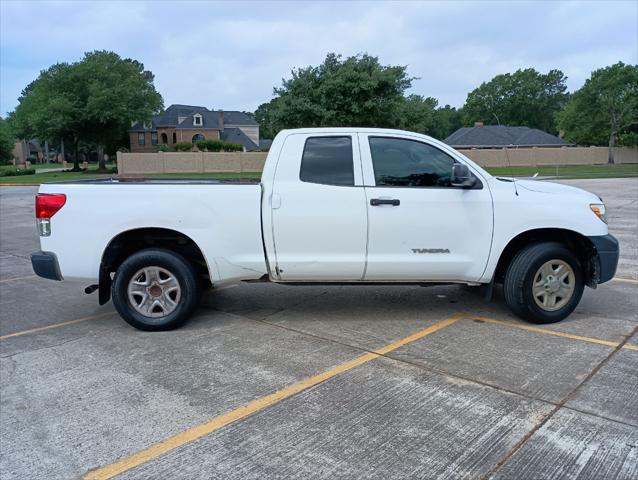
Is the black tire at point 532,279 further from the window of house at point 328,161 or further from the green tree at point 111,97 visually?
the green tree at point 111,97

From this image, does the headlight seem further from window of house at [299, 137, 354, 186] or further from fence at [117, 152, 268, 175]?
fence at [117, 152, 268, 175]

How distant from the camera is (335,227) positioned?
532 cm

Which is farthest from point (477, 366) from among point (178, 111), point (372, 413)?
point (178, 111)

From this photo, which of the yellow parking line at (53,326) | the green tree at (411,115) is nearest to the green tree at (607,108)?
the green tree at (411,115)

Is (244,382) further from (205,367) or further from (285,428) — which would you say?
(285,428)

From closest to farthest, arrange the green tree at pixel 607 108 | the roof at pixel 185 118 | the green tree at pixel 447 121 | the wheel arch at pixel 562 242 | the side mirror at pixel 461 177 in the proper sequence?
the side mirror at pixel 461 177, the wheel arch at pixel 562 242, the green tree at pixel 607 108, the roof at pixel 185 118, the green tree at pixel 447 121

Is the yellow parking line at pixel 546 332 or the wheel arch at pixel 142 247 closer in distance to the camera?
the yellow parking line at pixel 546 332

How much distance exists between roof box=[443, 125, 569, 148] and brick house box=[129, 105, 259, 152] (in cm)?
2957

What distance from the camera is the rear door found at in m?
5.31

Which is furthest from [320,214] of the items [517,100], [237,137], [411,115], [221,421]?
[517,100]

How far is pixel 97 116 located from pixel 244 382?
58.0 m

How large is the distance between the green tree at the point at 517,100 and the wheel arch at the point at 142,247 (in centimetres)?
10043

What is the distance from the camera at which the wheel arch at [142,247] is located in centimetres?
549

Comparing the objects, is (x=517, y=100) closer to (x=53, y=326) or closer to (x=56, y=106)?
(x=56, y=106)
